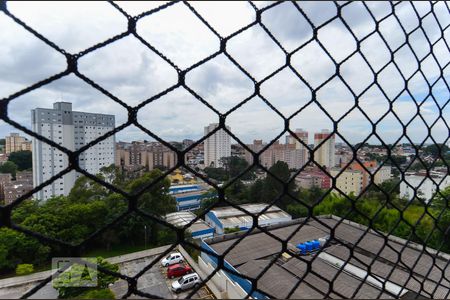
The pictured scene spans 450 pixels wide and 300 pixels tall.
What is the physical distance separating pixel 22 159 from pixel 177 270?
95.2 inches

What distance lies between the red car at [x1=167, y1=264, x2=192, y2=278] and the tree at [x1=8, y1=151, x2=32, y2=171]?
7.41ft

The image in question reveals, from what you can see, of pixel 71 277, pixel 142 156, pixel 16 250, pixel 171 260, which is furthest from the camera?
pixel 171 260

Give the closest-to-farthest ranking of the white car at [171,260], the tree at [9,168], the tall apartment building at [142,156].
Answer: the tree at [9,168] < the tall apartment building at [142,156] < the white car at [171,260]

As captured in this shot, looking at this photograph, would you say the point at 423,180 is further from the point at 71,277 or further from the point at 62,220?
the point at 62,220

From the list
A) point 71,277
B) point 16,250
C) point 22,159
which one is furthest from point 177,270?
point 22,159

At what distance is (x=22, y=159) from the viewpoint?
2.68 ft

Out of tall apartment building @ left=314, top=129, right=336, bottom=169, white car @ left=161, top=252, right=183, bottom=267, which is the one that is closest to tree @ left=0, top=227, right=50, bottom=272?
white car @ left=161, top=252, right=183, bottom=267

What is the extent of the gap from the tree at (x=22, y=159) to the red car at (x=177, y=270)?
2.26 metres

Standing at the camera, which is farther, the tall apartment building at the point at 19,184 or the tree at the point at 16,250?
the tree at the point at 16,250

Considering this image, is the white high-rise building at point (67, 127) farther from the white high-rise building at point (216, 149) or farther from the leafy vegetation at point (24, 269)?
the leafy vegetation at point (24, 269)

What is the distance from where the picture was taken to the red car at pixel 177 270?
279 centimetres

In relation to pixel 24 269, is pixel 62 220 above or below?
above

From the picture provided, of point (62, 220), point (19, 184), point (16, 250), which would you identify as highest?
point (19, 184)

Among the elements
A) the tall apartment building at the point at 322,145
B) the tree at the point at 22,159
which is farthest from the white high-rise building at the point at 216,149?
the tree at the point at 22,159
